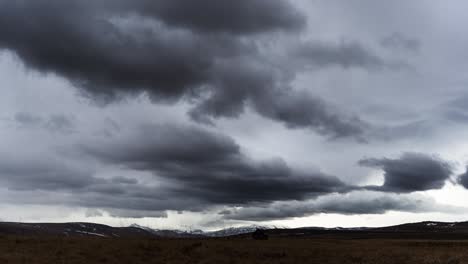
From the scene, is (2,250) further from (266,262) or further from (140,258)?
(266,262)

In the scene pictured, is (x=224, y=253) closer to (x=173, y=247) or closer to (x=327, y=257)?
(x=173, y=247)

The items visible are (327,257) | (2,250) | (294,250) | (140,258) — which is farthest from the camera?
(294,250)

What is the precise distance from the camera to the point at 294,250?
59.6m

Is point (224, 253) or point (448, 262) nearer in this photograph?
point (448, 262)

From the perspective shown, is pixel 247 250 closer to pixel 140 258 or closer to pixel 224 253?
pixel 224 253

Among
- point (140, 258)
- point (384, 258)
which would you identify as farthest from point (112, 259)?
point (384, 258)

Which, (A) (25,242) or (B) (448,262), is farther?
(A) (25,242)

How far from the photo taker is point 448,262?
→ 48.6m

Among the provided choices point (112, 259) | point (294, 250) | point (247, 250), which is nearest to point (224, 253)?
point (247, 250)

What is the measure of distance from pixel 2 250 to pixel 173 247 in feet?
64.2

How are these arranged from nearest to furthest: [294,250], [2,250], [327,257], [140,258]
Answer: [2,250], [140,258], [327,257], [294,250]

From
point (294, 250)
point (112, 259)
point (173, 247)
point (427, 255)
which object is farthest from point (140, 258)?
point (427, 255)

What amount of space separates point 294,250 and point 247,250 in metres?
6.39

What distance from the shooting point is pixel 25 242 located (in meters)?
54.8
